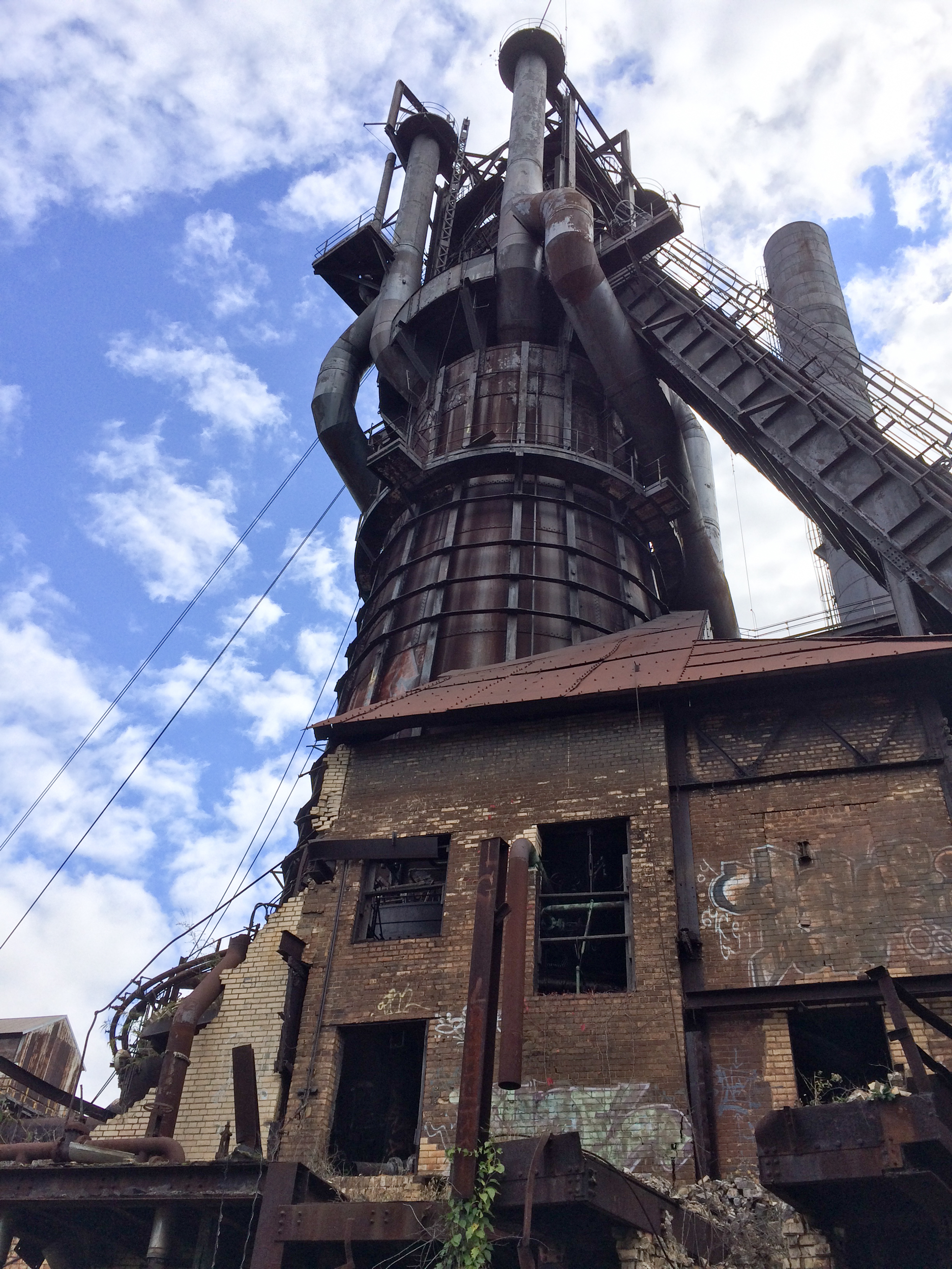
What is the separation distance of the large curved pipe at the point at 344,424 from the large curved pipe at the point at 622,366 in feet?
18.8

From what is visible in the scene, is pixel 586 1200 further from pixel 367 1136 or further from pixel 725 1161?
pixel 367 1136

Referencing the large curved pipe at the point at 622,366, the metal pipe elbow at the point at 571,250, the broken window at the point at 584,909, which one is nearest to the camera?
the broken window at the point at 584,909

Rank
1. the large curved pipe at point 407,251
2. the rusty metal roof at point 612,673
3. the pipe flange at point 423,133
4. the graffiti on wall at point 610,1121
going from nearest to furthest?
the graffiti on wall at point 610,1121, the rusty metal roof at point 612,673, the large curved pipe at point 407,251, the pipe flange at point 423,133

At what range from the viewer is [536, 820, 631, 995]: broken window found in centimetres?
1161

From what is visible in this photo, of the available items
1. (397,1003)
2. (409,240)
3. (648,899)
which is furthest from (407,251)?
(397,1003)

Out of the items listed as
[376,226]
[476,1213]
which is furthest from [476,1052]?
[376,226]

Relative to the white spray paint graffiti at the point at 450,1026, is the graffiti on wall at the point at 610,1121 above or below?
below

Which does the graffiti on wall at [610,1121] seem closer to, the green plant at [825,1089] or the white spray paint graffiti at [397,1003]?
the green plant at [825,1089]

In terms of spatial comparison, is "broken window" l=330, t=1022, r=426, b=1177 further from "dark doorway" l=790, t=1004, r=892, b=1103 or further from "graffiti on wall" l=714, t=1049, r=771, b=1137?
"dark doorway" l=790, t=1004, r=892, b=1103

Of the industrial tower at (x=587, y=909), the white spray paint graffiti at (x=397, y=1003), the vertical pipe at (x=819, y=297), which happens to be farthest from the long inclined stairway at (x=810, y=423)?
the white spray paint graffiti at (x=397, y=1003)

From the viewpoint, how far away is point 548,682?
13.8 m

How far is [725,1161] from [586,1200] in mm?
3054

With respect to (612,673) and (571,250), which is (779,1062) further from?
(571,250)

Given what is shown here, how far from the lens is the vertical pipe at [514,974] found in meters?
7.25
